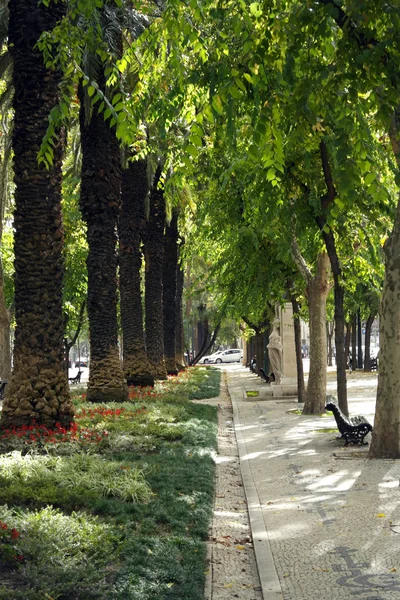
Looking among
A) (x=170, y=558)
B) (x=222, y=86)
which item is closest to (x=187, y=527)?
(x=170, y=558)

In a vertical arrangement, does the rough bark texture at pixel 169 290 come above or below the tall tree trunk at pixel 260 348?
above

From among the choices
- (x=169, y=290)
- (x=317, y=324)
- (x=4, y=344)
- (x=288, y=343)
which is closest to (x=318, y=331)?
(x=317, y=324)

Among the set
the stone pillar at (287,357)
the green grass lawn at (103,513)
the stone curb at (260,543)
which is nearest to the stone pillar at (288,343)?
the stone pillar at (287,357)

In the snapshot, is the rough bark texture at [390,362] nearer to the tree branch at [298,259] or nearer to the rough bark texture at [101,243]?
the tree branch at [298,259]

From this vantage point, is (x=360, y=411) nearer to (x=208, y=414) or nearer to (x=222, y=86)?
(x=208, y=414)

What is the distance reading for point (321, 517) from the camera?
A: 314 inches

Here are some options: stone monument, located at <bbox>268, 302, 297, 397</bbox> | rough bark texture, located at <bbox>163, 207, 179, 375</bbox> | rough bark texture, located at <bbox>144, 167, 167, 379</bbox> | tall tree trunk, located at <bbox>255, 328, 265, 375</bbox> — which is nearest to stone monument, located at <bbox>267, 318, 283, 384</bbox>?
stone monument, located at <bbox>268, 302, 297, 397</bbox>

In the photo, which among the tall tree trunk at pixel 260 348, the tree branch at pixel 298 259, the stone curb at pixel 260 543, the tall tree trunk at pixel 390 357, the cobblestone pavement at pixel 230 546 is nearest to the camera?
the stone curb at pixel 260 543

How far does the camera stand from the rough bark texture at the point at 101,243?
18047mm

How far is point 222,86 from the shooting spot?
636cm

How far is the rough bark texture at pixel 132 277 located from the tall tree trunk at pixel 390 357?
41.8ft

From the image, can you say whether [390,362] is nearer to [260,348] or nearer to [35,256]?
[35,256]

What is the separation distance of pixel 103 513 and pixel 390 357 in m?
5.31

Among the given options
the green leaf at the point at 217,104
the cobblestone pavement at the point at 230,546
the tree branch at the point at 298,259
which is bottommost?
the cobblestone pavement at the point at 230,546
